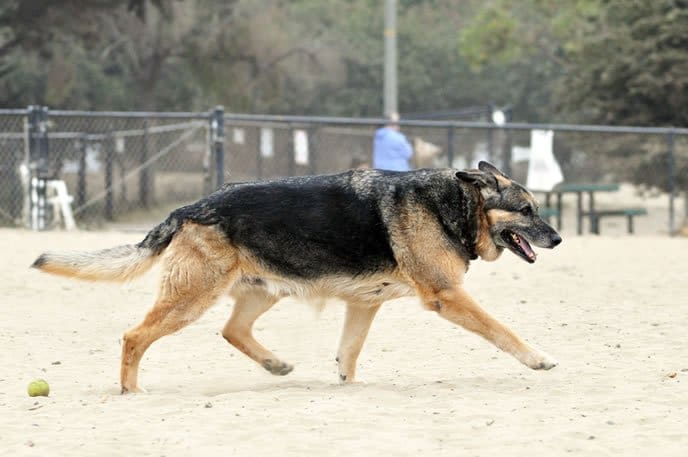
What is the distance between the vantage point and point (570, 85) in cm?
2316

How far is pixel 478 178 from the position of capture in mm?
6867

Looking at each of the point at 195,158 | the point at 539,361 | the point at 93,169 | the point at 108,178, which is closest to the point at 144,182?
the point at 93,169

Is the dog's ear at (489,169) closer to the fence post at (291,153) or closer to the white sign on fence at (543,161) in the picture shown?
the white sign on fence at (543,161)

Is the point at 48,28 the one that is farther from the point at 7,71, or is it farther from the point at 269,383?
the point at 269,383

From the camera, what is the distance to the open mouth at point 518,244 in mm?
6953

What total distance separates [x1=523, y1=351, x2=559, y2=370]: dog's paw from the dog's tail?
206cm

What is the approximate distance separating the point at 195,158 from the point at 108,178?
593 cm

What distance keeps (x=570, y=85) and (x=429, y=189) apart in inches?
667

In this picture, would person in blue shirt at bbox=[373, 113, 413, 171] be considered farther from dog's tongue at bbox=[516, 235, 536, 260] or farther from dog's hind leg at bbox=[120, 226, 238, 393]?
dog's hind leg at bbox=[120, 226, 238, 393]

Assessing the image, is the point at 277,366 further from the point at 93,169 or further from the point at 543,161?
the point at 93,169

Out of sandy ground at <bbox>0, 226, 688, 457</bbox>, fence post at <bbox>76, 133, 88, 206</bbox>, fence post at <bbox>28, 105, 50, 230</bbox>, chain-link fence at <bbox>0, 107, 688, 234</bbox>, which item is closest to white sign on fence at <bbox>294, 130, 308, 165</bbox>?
chain-link fence at <bbox>0, 107, 688, 234</bbox>

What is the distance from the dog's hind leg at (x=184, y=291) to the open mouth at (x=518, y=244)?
5.19 feet

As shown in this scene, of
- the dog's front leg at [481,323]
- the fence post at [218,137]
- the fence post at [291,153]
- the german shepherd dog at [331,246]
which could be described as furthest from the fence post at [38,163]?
the dog's front leg at [481,323]

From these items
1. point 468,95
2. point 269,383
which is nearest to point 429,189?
point 269,383
